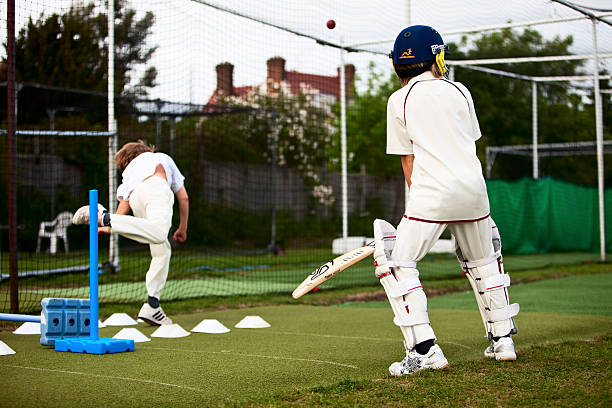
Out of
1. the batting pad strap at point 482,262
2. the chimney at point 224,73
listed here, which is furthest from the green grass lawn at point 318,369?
the chimney at point 224,73

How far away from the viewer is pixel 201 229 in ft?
59.0

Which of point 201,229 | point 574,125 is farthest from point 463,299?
point 574,125

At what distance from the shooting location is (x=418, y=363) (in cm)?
441

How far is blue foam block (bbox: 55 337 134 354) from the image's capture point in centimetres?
538

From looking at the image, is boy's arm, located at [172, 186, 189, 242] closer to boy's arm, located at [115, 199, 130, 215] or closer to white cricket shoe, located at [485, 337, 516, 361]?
boy's arm, located at [115, 199, 130, 215]

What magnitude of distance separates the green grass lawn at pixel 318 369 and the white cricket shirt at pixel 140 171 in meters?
1.34

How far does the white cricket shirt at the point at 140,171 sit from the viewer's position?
696cm

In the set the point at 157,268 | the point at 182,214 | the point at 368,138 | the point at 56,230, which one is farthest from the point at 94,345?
the point at 368,138

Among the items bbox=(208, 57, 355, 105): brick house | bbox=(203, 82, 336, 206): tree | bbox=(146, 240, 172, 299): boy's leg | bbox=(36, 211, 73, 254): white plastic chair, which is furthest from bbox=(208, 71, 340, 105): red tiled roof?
bbox=(146, 240, 172, 299): boy's leg

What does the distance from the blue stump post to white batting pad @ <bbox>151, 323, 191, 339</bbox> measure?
2.65 feet

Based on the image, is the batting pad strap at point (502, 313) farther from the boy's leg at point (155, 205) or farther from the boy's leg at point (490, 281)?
the boy's leg at point (155, 205)

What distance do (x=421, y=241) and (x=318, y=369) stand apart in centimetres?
109

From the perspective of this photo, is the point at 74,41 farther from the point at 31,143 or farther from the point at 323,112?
the point at 323,112

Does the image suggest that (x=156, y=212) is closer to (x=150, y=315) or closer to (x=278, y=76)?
(x=150, y=315)
